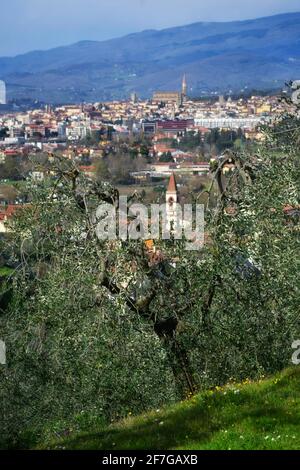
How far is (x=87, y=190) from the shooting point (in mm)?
7383

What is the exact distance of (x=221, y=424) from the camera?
214 inches

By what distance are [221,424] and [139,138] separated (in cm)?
11060

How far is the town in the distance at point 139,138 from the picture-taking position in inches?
2277

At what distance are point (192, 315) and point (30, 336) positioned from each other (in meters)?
1.68

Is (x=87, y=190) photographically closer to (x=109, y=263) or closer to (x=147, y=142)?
(x=109, y=263)

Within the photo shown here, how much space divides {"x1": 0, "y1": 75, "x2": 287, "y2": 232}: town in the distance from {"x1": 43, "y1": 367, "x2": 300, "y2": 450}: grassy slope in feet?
8.16

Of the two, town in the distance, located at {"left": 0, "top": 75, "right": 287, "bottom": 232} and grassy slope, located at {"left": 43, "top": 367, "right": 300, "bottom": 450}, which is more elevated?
grassy slope, located at {"left": 43, "top": 367, "right": 300, "bottom": 450}

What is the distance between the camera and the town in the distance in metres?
57.8

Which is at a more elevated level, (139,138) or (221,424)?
(221,424)

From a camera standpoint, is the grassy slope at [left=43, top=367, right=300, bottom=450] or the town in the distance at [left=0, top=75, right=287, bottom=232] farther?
the town in the distance at [left=0, top=75, right=287, bottom=232]

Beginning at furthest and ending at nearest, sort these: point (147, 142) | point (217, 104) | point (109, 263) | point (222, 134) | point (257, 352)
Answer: point (217, 104) → point (147, 142) → point (222, 134) → point (257, 352) → point (109, 263)

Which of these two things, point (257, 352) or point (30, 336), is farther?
point (30, 336)

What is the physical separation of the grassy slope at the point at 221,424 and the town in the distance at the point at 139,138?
249 cm
